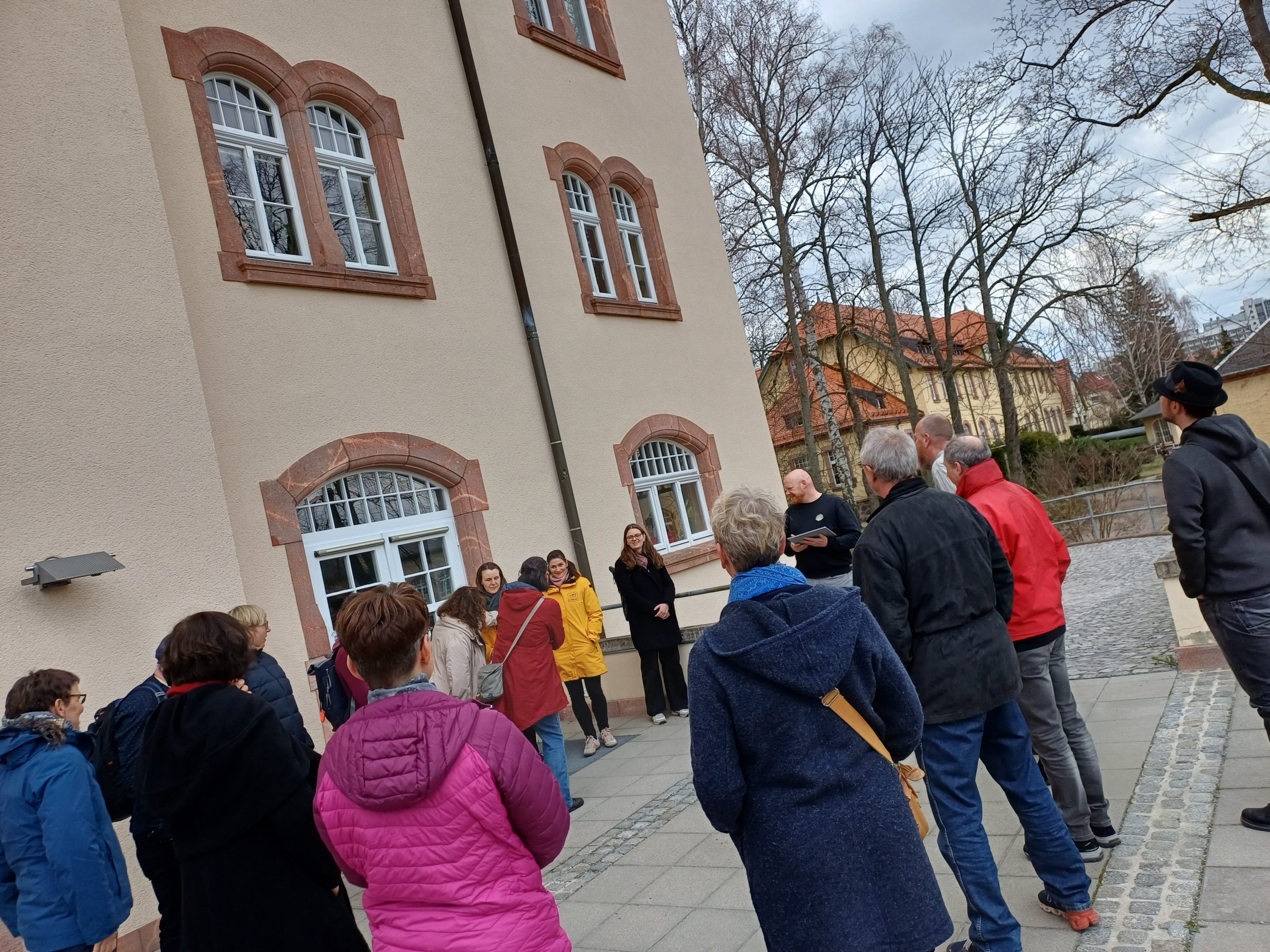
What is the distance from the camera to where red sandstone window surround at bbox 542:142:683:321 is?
39.7 ft

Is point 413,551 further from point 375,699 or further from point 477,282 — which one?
point 375,699

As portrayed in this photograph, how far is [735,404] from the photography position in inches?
572

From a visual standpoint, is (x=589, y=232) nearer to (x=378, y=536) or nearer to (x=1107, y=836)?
(x=378, y=536)

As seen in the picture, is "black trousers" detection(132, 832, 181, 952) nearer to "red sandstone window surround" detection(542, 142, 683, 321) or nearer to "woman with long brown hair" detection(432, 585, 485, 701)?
"woman with long brown hair" detection(432, 585, 485, 701)

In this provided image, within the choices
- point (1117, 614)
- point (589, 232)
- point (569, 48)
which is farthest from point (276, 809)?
point (569, 48)

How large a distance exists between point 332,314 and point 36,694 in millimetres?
5582

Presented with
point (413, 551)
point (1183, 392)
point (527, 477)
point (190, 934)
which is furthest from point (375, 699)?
point (527, 477)

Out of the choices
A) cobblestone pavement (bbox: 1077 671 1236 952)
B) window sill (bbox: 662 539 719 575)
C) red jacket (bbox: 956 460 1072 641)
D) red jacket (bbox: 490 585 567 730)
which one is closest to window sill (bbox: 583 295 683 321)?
window sill (bbox: 662 539 719 575)

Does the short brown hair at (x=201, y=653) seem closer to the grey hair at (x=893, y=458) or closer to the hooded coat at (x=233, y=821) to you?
the hooded coat at (x=233, y=821)

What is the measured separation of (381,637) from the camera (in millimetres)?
2475

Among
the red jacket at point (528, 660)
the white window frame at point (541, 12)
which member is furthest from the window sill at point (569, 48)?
the red jacket at point (528, 660)

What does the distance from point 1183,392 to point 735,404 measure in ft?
33.9

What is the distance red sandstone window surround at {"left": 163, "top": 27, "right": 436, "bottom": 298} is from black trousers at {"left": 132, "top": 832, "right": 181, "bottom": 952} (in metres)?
5.60

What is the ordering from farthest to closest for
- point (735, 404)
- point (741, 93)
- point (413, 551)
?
point (741, 93) < point (735, 404) < point (413, 551)
